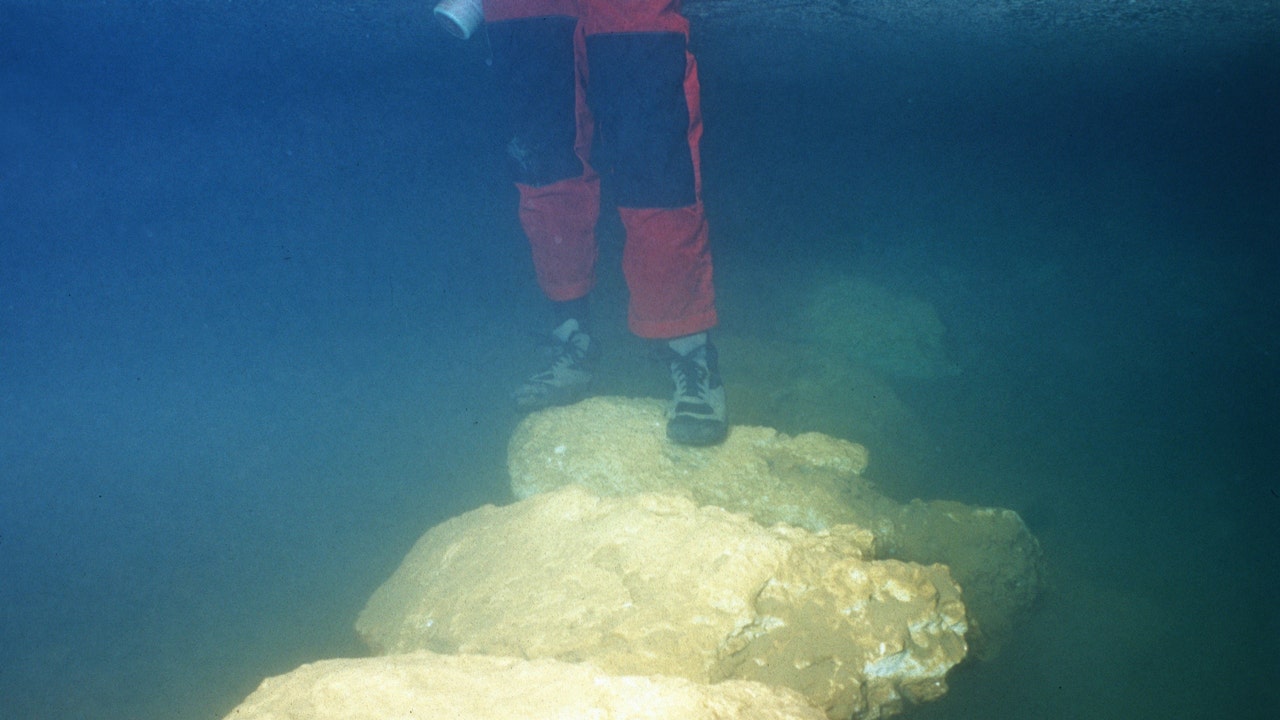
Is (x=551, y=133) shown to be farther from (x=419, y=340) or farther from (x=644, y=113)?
(x=419, y=340)

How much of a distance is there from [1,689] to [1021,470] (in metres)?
4.47

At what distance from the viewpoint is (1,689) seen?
2293 millimetres

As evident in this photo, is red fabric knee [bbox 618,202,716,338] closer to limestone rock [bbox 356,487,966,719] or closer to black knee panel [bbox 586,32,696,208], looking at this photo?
black knee panel [bbox 586,32,696,208]

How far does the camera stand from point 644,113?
2064 millimetres

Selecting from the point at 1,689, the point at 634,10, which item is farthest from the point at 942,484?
the point at 1,689

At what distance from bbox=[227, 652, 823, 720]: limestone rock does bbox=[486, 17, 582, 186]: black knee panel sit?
76.6 inches

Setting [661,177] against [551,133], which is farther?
[551,133]

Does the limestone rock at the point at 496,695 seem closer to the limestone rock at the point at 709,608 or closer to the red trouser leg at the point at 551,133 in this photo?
the limestone rock at the point at 709,608

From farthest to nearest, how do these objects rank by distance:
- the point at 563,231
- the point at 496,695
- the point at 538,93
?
1. the point at 563,231
2. the point at 538,93
3. the point at 496,695

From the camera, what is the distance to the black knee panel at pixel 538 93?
7.44 ft

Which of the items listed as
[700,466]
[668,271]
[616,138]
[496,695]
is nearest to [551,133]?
[616,138]

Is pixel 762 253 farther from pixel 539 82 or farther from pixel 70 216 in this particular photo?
pixel 70 216

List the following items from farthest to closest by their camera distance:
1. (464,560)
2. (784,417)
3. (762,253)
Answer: (762,253)
(784,417)
(464,560)

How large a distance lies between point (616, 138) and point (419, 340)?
2871 mm
